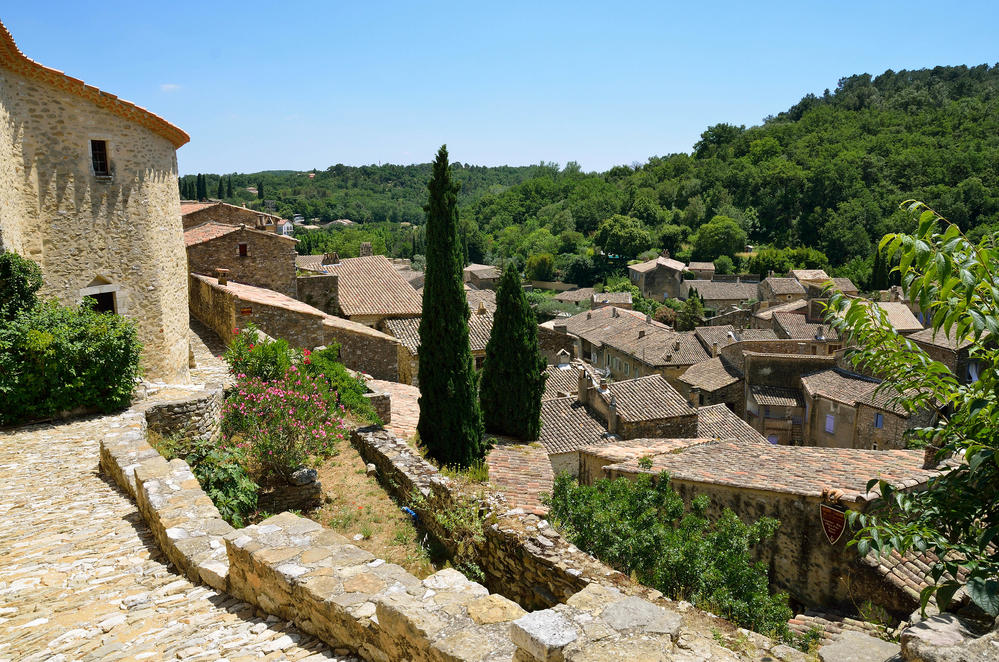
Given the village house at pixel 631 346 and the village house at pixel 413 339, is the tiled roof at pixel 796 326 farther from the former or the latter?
the village house at pixel 413 339

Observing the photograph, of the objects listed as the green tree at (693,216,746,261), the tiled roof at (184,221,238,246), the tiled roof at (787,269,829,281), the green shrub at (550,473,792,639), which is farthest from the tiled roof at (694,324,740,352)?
the green tree at (693,216,746,261)

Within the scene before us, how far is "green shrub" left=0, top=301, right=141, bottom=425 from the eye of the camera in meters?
9.18

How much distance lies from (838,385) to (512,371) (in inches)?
723

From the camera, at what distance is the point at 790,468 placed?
11.1 metres

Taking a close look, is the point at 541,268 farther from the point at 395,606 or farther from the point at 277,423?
the point at 395,606

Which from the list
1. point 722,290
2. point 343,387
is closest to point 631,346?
point 343,387

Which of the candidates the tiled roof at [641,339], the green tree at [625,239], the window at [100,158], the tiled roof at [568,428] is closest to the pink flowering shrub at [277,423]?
the window at [100,158]

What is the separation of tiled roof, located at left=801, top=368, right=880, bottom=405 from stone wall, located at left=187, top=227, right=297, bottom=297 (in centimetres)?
2230

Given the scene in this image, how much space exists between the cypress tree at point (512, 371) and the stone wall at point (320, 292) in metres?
8.89

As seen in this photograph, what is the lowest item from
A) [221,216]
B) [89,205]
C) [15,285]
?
[15,285]

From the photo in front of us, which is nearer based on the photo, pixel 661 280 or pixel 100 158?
pixel 100 158

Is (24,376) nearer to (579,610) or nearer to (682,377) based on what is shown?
(579,610)

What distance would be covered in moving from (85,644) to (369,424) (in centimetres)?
885

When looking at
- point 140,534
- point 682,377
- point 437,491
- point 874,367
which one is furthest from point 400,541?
point 682,377
